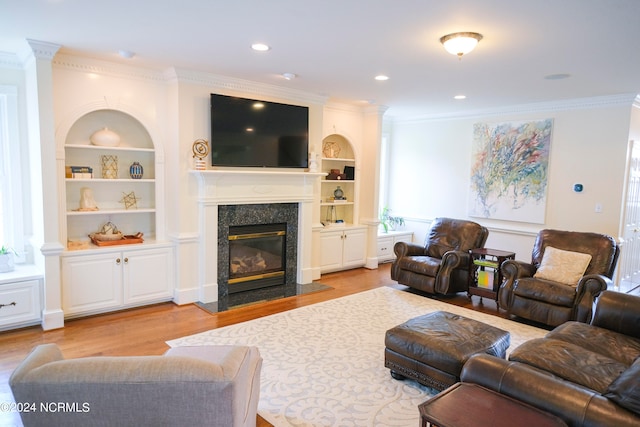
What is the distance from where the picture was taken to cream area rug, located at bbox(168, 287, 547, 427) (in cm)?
272

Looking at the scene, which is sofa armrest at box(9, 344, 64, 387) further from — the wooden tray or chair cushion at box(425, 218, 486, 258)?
chair cushion at box(425, 218, 486, 258)

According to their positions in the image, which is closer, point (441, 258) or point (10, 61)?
point (10, 61)

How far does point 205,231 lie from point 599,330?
3.88 m

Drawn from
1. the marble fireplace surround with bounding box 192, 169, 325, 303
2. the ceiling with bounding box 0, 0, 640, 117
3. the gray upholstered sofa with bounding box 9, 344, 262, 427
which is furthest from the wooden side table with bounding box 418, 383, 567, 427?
the marble fireplace surround with bounding box 192, 169, 325, 303

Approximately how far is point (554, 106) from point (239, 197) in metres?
4.49

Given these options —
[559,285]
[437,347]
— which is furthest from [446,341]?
[559,285]

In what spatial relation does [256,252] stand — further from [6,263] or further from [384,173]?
[384,173]

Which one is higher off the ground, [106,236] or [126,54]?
[126,54]

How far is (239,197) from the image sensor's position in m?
5.08

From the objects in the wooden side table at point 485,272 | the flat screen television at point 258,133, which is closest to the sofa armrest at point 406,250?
the wooden side table at point 485,272

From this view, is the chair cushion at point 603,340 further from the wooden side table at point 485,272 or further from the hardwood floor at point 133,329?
the wooden side table at point 485,272

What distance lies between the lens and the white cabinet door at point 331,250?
20.5 feet

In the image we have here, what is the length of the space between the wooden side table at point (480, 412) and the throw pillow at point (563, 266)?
2923mm

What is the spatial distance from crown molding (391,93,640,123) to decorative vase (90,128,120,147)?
5.11 metres
